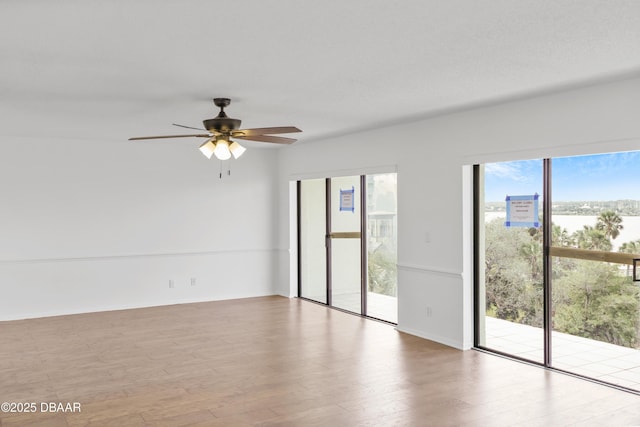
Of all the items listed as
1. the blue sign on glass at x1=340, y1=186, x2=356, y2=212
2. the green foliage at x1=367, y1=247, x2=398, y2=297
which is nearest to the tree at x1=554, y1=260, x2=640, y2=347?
the green foliage at x1=367, y1=247, x2=398, y2=297

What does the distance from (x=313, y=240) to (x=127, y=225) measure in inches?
110

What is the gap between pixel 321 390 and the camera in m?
4.16

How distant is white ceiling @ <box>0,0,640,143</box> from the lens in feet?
8.32

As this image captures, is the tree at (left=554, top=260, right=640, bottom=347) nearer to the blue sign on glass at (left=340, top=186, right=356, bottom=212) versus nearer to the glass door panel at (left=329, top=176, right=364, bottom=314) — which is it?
the glass door panel at (left=329, top=176, right=364, bottom=314)

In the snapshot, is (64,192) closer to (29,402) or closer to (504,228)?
(29,402)

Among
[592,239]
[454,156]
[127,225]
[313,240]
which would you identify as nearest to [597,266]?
[592,239]

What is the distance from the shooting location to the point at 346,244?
7.37m

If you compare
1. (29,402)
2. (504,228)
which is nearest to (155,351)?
(29,402)

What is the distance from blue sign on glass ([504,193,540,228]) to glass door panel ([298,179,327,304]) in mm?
3282

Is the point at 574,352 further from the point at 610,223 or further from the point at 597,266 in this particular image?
the point at 610,223

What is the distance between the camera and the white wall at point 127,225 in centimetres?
688

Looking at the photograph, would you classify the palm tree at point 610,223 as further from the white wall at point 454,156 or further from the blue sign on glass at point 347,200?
the blue sign on glass at point 347,200

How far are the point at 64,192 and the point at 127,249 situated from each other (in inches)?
45.8

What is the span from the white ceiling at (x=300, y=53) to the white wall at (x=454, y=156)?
27 cm
